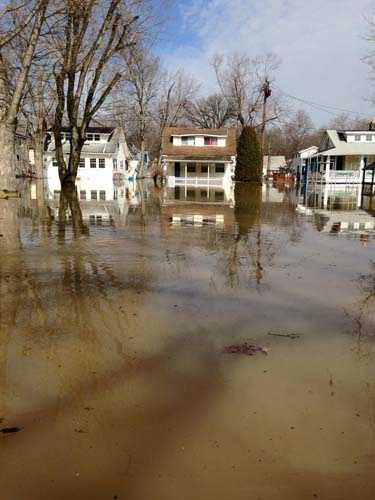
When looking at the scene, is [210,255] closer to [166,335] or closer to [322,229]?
[166,335]

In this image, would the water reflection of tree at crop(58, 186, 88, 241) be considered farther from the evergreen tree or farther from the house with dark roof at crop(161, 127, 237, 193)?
the evergreen tree

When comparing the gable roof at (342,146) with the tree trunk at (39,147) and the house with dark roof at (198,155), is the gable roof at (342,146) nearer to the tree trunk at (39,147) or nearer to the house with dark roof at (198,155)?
the house with dark roof at (198,155)

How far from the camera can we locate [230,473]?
219 cm

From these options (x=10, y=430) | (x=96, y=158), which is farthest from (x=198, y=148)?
(x=10, y=430)

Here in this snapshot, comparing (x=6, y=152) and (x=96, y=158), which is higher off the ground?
(x=96, y=158)

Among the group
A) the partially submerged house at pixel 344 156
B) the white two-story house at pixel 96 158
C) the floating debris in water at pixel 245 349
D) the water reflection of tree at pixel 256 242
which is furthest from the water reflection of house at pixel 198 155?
the floating debris in water at pixel 245 349

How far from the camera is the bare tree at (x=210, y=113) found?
74.4 m

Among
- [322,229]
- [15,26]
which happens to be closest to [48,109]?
[15,26]

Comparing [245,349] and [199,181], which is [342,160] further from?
[245,349]

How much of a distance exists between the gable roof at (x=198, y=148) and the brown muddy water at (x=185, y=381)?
123 ft

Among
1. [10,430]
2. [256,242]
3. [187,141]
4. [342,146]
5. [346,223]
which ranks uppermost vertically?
[187,141]

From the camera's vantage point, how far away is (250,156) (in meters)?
41.3

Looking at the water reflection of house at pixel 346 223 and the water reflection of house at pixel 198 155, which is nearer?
the water reflection of house at pixel 346 223

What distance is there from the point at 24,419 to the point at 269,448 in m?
1.50
